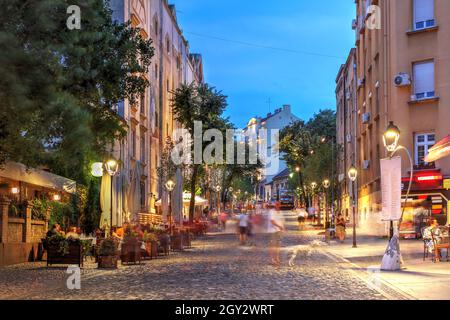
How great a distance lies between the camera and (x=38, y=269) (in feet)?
65.2

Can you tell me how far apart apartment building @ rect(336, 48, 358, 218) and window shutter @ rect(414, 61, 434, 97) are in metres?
16.6

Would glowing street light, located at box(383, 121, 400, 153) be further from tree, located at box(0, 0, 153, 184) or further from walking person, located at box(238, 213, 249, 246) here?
walking person, located at box(238, 213, 249, 246)

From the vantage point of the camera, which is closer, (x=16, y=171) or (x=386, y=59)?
(x=16, y=171)

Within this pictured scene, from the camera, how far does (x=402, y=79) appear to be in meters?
35.1

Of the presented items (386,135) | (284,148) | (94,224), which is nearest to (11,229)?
(94,224)

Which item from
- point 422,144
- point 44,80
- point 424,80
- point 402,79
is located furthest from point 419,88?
point 44,80

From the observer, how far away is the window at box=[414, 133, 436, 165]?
35.4 metres

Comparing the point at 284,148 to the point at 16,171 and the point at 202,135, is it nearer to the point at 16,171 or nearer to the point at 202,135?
the point at 202,135

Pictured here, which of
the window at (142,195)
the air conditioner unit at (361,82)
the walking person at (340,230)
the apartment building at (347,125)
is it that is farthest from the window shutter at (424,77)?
the window at (142,195)

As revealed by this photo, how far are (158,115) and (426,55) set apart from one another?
2301cm

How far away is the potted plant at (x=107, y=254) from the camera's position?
2048cm

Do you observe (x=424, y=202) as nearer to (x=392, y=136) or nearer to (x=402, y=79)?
(x=402, y=79)

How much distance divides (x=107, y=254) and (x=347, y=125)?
4498cm

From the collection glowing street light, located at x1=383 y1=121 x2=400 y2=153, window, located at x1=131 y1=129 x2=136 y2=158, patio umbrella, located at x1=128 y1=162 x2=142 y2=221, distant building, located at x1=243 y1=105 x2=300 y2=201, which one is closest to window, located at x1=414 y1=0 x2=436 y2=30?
window, located at x1=131 y1=129 x2=136 y2=158
